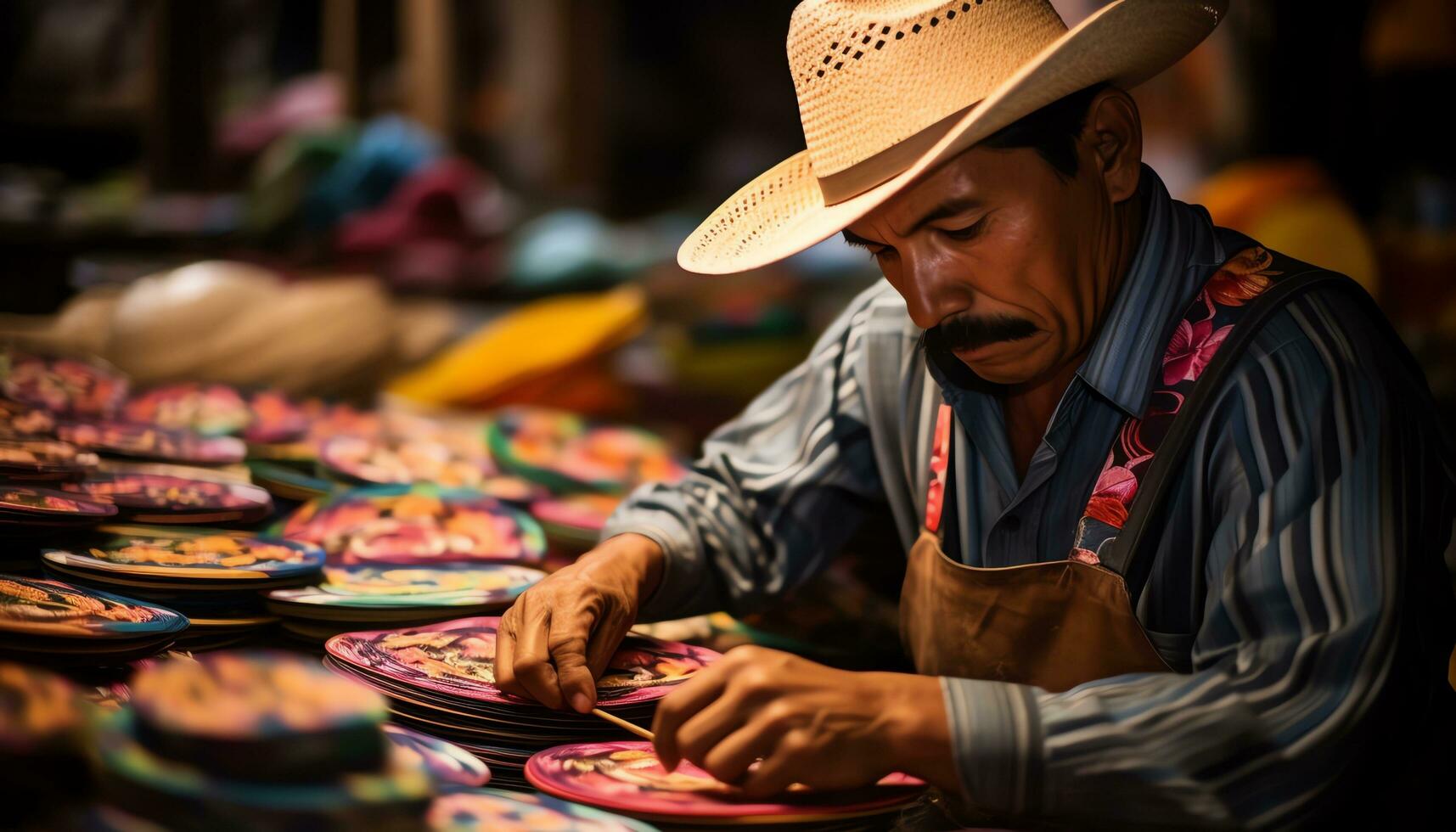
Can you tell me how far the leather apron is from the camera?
153 centimetres

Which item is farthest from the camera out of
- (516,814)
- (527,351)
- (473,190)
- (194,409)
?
(473,190)

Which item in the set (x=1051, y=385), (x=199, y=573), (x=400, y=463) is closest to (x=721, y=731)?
(x=1051, y=385)

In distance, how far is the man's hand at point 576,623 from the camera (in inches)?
61.9

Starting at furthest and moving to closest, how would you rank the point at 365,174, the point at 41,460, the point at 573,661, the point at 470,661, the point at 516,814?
the point at 365,174 < the point at 41,460 < the point at 470,661 < the point at 573,661 < the point at 516,814

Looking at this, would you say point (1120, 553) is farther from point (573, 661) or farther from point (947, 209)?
point (573, 661)

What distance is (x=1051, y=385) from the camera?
5.92 feet

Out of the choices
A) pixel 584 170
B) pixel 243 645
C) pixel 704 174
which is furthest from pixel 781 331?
pixel 704 174

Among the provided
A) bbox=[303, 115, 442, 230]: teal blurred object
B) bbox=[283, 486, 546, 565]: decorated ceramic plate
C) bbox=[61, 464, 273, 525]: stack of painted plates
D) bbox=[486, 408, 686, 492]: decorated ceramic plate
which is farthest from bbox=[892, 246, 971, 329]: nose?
bbox=[303, 115, 442, 230]: teal blurred object

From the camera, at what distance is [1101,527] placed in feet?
5.23

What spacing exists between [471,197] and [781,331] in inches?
69.1

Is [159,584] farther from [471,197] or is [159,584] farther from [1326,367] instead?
[471,197]

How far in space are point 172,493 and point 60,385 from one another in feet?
3.62

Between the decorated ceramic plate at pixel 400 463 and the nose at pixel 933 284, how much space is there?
128 centimetres

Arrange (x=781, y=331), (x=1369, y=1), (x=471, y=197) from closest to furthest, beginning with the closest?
(x=781, y=331)
(x=1369, y=1)
(x=471, y=197)
